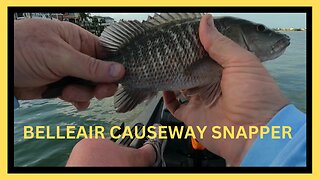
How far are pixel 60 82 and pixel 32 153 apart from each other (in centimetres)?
222

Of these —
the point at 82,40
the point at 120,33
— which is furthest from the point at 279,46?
the point at 82,40

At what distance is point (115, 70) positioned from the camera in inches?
61.9

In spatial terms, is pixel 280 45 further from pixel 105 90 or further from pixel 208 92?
pixel 105 90

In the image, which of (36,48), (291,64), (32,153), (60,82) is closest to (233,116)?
(60,82)

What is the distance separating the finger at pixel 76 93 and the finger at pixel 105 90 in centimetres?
6

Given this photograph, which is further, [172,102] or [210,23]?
[172,102]

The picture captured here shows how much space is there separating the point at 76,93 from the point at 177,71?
62 centimetres

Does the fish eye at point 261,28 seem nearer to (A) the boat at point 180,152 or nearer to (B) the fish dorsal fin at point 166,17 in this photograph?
(B) the fish dorsal fin at point 166,17

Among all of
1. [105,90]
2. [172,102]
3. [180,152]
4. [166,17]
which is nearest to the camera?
[166,17]

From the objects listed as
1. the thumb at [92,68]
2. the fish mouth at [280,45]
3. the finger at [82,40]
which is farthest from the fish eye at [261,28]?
the finger at [82,40]

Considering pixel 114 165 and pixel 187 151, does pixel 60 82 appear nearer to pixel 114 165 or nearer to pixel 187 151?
pixel 114 165

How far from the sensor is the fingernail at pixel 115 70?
5.16 feet

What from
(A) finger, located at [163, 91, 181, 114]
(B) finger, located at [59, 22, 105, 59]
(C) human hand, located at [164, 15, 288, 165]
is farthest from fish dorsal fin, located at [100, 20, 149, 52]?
(A) finger, located at [163, 91, 181, 114]

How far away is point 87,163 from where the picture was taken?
5.24 ft
